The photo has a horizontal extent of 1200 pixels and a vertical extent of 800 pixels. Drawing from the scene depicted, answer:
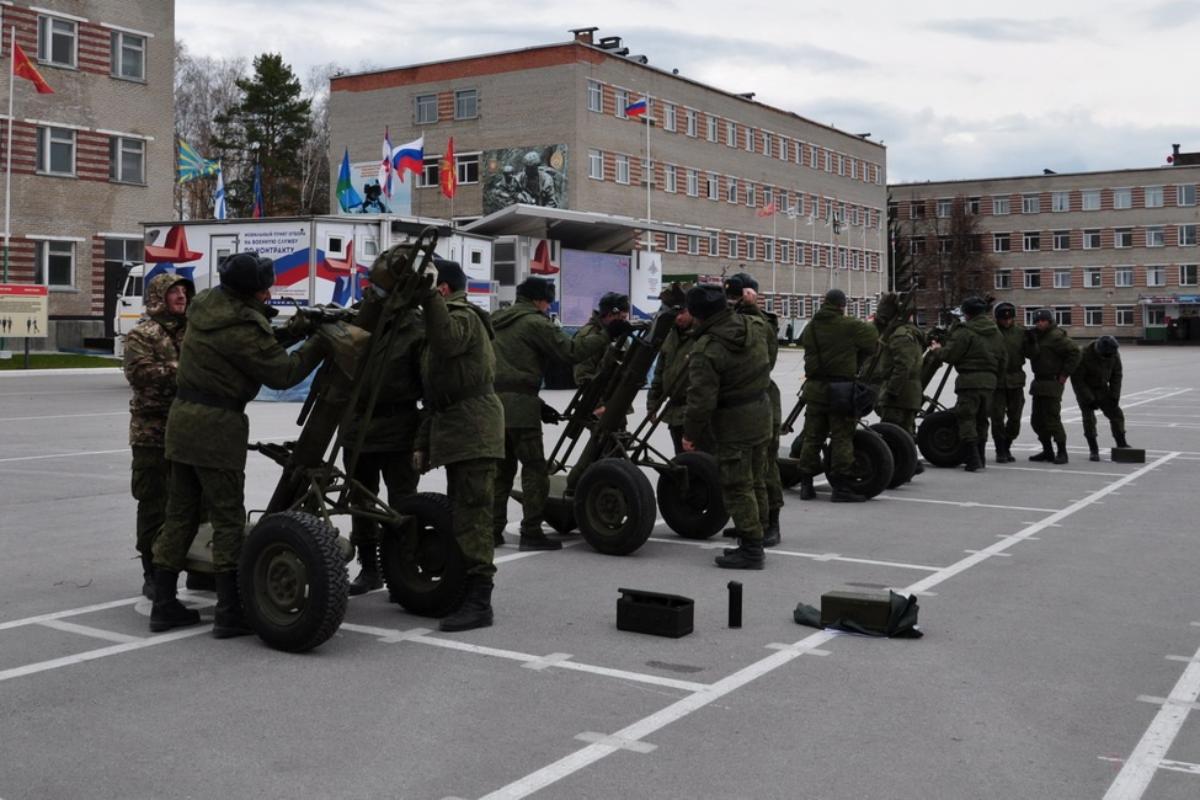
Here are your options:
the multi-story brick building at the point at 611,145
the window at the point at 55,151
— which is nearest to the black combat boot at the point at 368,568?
the window at the point at 55,151

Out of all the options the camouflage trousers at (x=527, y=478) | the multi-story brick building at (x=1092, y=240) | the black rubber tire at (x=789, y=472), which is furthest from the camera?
the multi-story brick building at (x=1092, y=240)

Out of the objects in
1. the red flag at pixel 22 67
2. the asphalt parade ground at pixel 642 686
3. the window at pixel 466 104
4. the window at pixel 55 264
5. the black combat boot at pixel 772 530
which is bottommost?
the asphalt parade ground at pixel 642 686

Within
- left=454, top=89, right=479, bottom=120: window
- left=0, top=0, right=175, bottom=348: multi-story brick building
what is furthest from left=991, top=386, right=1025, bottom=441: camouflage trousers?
left=454, top=89, right=479, bottom=120: window

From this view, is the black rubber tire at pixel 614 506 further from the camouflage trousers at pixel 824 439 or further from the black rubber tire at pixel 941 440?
the black rubber tire at pixel 941 440

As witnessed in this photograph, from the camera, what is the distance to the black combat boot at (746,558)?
9.29 meters

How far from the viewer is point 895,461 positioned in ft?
46.5

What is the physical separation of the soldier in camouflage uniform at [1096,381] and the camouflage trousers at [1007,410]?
831 millimetres

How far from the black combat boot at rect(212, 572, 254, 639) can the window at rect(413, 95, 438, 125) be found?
64.1 meters

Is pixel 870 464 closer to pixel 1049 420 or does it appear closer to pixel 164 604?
pixel 1049 420

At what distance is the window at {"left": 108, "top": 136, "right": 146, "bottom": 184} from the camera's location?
149 feet

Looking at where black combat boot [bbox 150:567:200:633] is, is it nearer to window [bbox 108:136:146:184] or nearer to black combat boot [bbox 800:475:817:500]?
black combat boot [bbox 800:475:817:500]

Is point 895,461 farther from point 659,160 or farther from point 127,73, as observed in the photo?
point 659,160

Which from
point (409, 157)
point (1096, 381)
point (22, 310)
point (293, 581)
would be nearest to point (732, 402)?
point (293, 581)

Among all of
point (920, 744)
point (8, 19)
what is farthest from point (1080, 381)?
point (8, 19)
